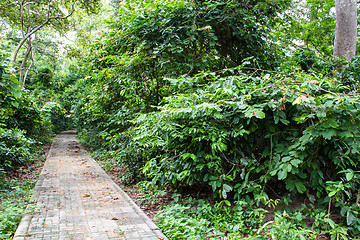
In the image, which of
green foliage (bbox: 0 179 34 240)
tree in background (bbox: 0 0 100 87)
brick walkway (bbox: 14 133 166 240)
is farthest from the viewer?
tree in background (bbox: 0 0 100 87)

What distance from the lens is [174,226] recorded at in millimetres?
3443

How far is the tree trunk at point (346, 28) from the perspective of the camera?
7.32 m

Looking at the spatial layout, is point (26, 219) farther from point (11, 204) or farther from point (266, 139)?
point (266, 139)

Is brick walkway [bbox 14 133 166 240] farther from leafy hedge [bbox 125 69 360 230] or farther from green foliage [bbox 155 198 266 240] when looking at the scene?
leafy hedge [bbox 125 69 360 230]

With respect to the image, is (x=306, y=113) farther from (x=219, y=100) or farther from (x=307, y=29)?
(x=307, y=29)

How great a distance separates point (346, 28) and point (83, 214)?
28.1 feet

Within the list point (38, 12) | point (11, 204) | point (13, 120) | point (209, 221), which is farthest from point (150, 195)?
point (38, 12)

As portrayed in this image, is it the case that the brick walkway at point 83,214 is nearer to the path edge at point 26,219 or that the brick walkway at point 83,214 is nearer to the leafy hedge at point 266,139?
the path edge at point 26,219

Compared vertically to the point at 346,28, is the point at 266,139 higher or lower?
lower

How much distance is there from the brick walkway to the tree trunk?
7435 mm

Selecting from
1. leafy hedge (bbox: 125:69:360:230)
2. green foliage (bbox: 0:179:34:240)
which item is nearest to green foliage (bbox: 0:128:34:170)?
green foliage (bbox: 0:179:34:240)

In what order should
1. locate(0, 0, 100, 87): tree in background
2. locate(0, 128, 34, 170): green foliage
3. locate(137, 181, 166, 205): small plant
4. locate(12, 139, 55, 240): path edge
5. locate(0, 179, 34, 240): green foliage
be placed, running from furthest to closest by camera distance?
locate(0, 0, 100, 87): tree in background, locate(0, 128, 34, 170): green foliage, locate(137, 181, 166, 205): small plant, locate(0, 179, 34, 240): green foliage, locate(12, 139, 55, 240): path edge

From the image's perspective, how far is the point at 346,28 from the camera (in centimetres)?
738

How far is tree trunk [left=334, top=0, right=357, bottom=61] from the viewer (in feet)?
24.0
